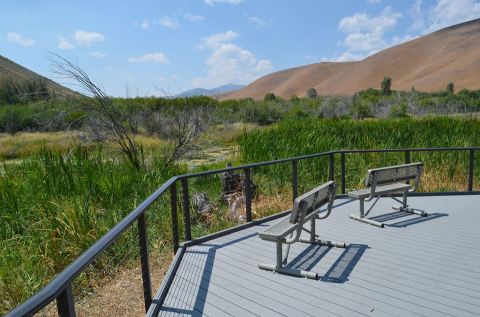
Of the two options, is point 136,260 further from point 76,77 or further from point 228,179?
point 76,77

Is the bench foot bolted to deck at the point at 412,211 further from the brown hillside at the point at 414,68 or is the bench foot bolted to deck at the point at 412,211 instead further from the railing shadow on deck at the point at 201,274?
the brown hillside at the point at 414,68

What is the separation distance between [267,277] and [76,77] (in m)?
6.10

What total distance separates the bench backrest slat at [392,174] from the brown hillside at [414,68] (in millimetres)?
99580

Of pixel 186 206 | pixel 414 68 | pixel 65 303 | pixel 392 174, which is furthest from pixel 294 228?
pixel 414 68

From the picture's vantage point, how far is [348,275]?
365 centimetres

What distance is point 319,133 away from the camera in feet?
36.7

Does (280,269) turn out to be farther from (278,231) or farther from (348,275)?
(348,275)

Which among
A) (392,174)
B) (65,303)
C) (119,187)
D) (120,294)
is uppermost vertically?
(65,303)

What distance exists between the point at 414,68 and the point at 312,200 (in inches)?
5699

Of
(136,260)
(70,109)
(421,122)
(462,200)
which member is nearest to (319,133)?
(421,122)

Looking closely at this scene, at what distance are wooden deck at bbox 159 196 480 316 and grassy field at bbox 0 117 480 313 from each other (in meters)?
1.64

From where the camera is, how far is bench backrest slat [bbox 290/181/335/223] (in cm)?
364

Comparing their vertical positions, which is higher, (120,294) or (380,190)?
(380,190)

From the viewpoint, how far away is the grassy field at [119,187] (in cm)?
539
